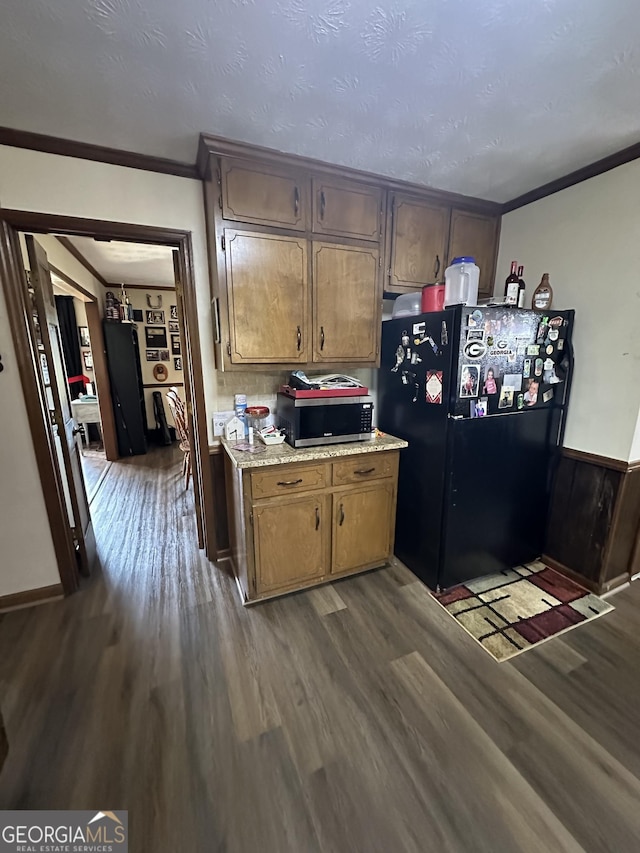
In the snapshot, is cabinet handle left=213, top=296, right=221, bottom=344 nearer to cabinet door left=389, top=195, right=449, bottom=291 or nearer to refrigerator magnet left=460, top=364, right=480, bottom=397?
cabinet door left=389, top=195, right=449, bottom=291

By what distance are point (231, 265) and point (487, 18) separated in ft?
4.30

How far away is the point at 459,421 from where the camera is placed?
1876 mm

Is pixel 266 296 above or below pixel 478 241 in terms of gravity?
below

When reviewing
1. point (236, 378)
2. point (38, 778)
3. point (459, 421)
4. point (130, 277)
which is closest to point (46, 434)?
point (236, 378)

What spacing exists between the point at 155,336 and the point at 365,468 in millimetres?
4701

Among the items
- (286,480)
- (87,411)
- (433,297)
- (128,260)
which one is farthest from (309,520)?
(87,411)

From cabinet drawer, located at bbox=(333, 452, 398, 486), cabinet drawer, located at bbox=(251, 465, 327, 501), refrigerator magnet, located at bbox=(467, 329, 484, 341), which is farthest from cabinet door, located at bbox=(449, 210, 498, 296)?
cabinet drawer, located at bbox=(251, 465, 327, 501)

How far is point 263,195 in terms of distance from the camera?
1812mm

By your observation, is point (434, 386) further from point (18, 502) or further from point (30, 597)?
point (30, 597)

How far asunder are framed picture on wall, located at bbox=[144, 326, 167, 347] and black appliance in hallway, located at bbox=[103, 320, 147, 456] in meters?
0.64

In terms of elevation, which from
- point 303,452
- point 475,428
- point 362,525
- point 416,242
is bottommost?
point 362,525

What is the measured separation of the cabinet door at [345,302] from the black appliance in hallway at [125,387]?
3629 millimetres

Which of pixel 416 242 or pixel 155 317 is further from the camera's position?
pixel 155 317
